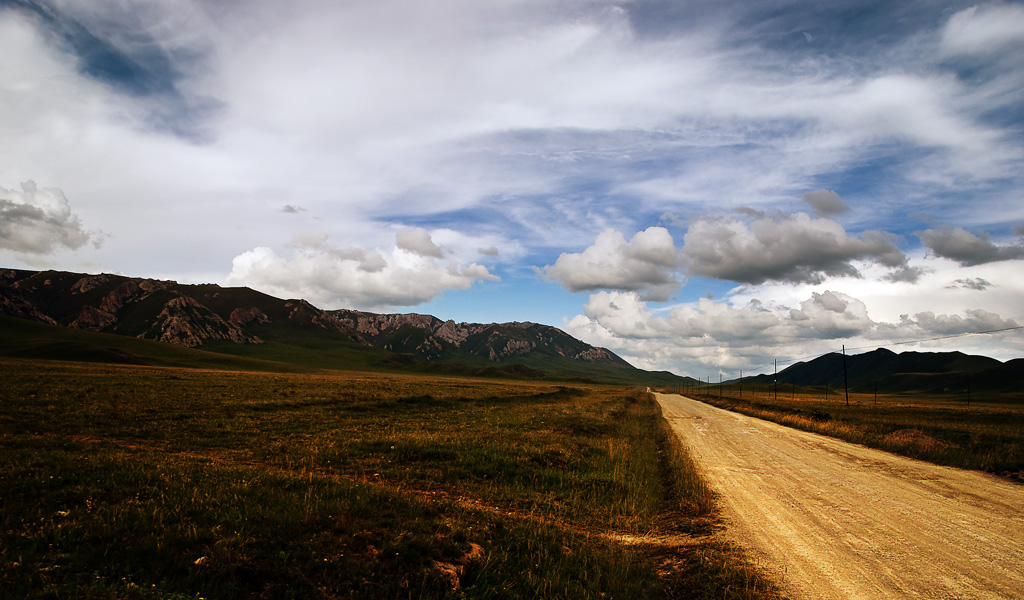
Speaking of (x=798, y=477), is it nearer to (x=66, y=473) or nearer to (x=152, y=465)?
(x=152, y=465)

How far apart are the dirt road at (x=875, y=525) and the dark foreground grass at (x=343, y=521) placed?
3.47 ft

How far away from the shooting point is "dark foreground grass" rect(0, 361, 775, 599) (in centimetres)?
786

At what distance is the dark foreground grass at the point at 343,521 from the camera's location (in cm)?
786

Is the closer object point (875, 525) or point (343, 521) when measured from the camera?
point (343, 521)

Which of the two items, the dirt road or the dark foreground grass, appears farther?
the dirt road

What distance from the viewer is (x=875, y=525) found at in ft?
38.6

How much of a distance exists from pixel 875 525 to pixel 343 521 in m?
12.7

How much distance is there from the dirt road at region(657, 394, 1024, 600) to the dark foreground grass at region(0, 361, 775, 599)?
106 cm

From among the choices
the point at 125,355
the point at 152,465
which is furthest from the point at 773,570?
the point at 125,355

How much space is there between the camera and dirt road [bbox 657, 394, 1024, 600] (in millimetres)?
8422

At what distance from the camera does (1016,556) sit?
9516mm

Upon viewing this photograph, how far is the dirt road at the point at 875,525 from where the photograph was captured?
8.42 metres

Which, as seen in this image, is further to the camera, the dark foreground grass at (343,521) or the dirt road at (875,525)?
the dirt road at (875,525)

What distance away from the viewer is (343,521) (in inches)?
392
